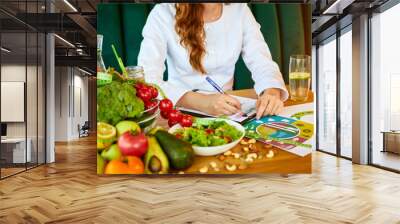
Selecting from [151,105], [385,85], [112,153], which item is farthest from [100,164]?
[385,85]

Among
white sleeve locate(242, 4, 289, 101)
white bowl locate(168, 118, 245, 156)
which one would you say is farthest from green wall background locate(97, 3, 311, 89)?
white bowl locate(168, 118, 245, 156)

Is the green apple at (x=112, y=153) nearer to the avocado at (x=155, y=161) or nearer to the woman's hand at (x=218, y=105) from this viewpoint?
the avocado at (x=155, y=161)

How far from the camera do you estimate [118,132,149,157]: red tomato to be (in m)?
5.98

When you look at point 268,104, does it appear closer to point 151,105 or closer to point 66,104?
point 151,105

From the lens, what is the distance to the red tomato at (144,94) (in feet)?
20.0

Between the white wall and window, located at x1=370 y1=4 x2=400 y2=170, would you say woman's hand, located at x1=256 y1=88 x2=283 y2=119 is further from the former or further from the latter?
the white wall

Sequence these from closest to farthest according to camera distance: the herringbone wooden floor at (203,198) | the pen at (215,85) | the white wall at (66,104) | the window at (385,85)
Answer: the herringbone wooden floor at (203,198), the pen at (215,85), the window at (385,85), the white wall at (66,104)

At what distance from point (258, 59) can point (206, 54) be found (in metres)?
0.84

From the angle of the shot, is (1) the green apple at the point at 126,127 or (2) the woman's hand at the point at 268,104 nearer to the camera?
(1) the green apple at the point at 126,127

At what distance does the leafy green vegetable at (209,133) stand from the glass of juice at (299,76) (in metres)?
1.13

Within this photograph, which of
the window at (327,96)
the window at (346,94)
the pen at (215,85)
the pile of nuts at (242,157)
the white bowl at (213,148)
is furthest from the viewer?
the window at (327,96)

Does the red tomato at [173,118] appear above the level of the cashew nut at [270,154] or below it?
above

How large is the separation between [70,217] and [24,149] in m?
3.79

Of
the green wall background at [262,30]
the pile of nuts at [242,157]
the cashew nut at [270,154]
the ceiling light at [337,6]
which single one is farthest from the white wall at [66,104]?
the ceiling light at [337,6]
